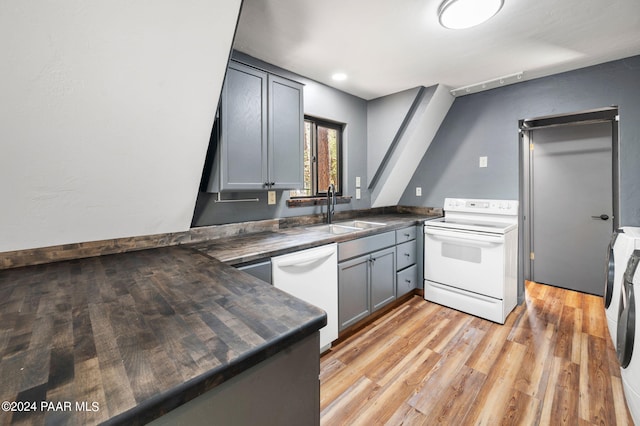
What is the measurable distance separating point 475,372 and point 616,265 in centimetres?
127

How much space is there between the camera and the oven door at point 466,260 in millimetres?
2490

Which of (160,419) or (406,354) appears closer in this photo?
(160,419)

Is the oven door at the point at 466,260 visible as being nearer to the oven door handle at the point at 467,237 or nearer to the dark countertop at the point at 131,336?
the oven door handle at the point at 467,237

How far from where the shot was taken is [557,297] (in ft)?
9.84

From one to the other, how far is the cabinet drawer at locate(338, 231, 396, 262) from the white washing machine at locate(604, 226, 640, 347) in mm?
1529

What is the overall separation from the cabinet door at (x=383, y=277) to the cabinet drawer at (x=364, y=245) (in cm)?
6

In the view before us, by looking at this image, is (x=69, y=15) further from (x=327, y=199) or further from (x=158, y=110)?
(x=327, y=199)

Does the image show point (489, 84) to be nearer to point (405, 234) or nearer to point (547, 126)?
point (547, 126)

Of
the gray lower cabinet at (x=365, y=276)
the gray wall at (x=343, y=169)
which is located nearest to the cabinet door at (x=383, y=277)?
the gray lower cabinet at (x=365, y=276)

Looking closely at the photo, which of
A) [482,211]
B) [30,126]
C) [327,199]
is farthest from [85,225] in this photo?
[482,211]

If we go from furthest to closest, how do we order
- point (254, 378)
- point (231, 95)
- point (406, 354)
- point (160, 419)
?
point (406, 354) → point (231, 95) → point (254, 378) → point (160, 419)

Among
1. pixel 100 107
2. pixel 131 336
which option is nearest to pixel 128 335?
pixel 131 336

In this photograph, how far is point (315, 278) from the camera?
6.43 feet

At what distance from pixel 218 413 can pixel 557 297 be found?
3681 mm
